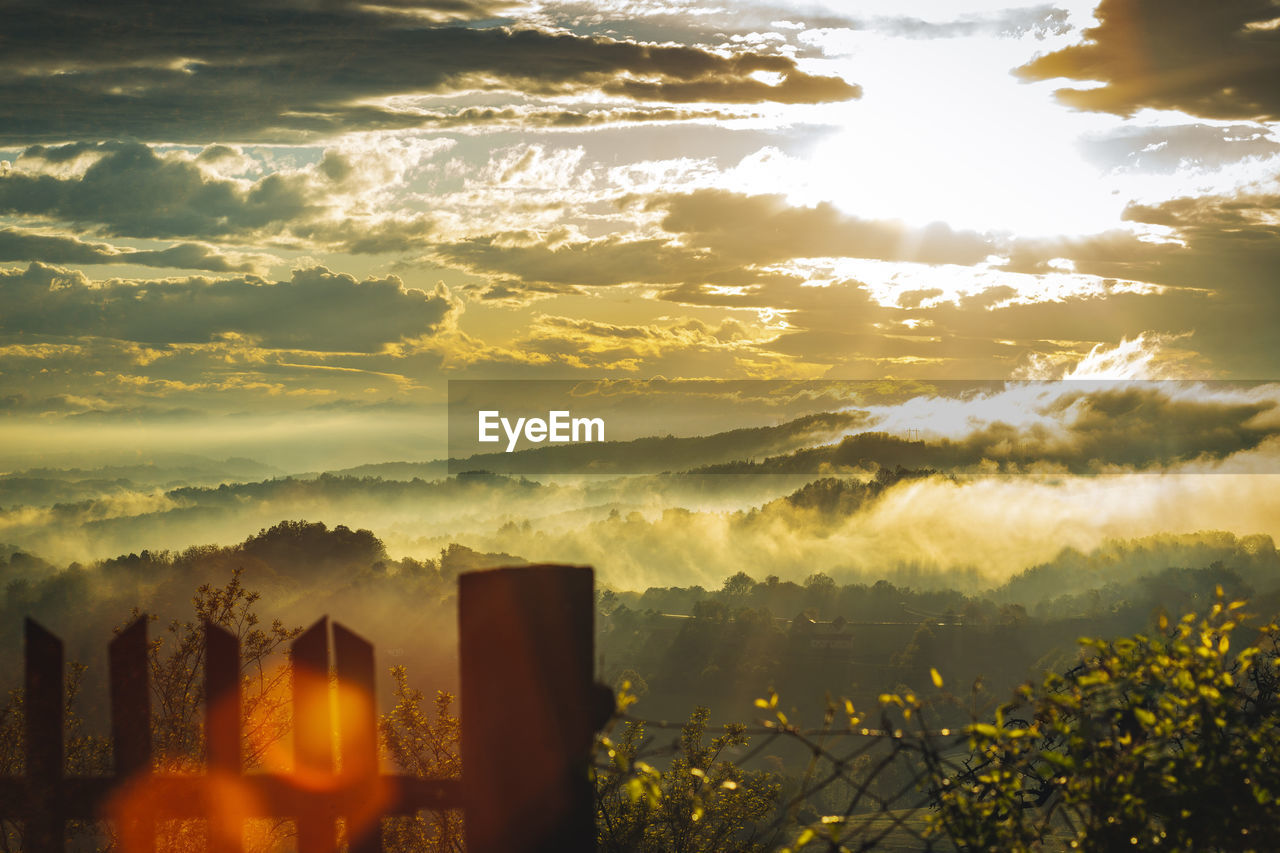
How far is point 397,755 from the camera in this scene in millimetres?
23125

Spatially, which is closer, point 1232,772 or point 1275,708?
point 1232,772

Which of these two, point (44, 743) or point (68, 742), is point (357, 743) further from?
point (68, 742)

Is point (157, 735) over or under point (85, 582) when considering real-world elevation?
over

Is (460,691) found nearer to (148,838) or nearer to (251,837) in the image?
(148,838)

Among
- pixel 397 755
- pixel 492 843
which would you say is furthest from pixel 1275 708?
pixel 397 755

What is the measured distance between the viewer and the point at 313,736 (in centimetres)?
345

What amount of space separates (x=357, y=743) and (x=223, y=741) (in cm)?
51

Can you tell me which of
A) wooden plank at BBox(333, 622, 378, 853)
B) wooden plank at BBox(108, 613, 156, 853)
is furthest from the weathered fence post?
wooden plank at BBox(108, 613, 156, 853)

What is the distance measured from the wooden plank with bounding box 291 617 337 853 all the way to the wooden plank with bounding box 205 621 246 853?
0.23 meters

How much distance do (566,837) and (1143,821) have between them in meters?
2.04

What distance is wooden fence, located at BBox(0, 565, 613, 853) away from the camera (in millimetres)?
3197

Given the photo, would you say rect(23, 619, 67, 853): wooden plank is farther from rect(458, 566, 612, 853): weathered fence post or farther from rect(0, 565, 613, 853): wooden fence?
rect(458, 566, 612, 853): weathered fence post

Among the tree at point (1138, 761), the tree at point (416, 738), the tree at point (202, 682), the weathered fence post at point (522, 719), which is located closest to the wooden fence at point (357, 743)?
the weathered fence post at point (522, 719)

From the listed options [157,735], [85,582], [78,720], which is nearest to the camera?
A: [78,720]
